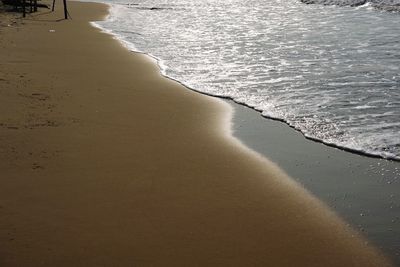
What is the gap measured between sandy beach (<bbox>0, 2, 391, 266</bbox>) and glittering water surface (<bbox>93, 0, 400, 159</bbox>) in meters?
1.21

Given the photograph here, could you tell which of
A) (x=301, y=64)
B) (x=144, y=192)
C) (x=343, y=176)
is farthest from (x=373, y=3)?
(x=144, y=192)

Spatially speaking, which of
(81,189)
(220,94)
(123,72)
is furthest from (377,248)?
(123,72)

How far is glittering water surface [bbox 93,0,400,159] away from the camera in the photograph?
6859 millimetres

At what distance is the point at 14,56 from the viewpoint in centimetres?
1104

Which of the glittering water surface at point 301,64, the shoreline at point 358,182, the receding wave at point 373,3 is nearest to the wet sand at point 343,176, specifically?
the shoreline at point 358,182

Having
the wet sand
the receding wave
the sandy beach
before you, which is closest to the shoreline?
the wet sand

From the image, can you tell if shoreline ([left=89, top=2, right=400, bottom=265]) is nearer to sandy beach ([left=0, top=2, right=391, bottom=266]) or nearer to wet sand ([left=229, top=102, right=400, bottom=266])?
wet sand ([left=229, top=102, right=400, bottom=266])

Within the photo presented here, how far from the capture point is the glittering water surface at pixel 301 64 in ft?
22.5

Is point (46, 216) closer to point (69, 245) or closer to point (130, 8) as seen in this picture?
point (69, 245)

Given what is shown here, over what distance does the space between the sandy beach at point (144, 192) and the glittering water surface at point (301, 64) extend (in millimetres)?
1207

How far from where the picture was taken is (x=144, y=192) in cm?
472

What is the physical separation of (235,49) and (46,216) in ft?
31.7

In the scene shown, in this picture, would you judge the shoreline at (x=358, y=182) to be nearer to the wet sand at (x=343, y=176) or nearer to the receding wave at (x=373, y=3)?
the wet sand at (x=343, y=176)

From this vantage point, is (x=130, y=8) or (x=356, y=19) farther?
(x=130, y=8)
